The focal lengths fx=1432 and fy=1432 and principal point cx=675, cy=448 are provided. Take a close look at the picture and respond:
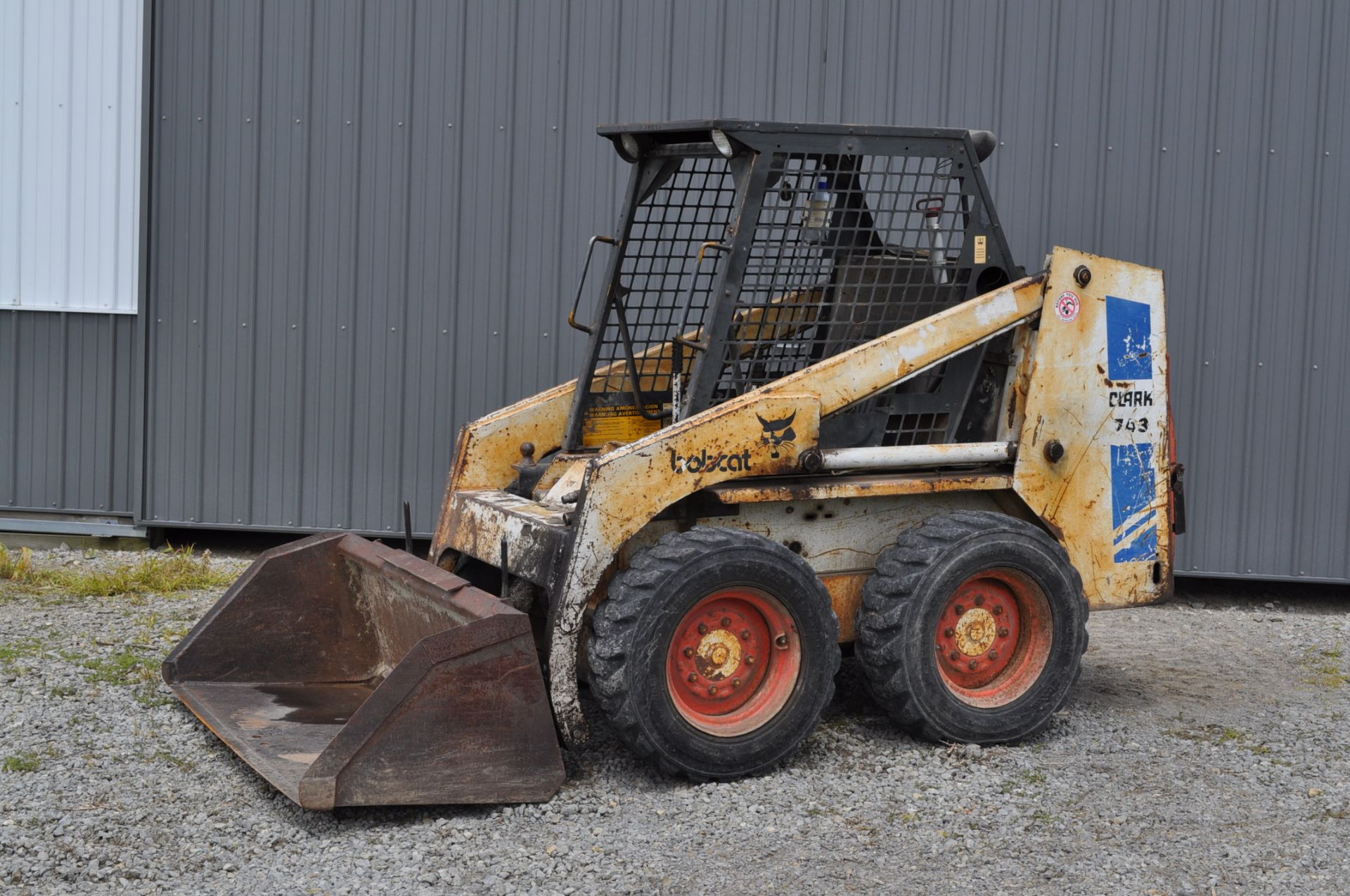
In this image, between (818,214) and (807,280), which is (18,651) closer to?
(807,280)

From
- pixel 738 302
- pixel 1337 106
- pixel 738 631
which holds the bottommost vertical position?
pixel 738 631

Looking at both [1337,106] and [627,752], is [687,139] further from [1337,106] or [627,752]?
[1337,106]

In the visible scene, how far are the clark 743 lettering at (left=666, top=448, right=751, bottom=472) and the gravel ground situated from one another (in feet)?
3.64

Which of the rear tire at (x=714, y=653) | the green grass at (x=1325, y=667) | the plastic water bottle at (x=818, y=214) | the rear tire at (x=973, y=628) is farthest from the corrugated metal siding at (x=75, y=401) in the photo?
the green grass at (x=1325, y=667)

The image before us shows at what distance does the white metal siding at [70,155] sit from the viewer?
Result: 8.80m

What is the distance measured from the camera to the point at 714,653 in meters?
5.14

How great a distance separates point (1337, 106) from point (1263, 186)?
611 mm

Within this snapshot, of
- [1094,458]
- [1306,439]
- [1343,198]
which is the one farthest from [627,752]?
[1343,198]

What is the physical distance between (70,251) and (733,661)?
5820mm

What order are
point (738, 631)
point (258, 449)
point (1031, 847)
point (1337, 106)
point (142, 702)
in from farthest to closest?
point (258, 449), point (1337, 106), point (142, 702), point (738, 631), point (1031, 847)

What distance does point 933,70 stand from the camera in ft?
27.8

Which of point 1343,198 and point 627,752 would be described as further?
point 1343,198

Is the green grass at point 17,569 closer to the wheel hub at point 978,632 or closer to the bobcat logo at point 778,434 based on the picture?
the bobcat logo at point 778,434

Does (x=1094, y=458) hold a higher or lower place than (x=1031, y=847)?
higher
